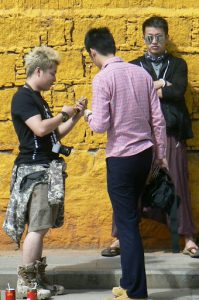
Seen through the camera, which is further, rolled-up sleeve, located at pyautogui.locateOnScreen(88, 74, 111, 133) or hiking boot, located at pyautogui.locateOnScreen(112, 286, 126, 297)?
hiking boot, located at pyautogui.locateOnScreen(112, 286, 126, 297)

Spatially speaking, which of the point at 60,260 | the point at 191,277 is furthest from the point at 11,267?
the point at 191,277

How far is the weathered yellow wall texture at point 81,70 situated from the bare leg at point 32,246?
4.21 feet

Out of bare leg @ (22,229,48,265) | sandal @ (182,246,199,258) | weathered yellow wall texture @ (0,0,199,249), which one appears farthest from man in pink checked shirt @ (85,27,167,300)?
weathered yellow wall texture @ (0,0,199,249)

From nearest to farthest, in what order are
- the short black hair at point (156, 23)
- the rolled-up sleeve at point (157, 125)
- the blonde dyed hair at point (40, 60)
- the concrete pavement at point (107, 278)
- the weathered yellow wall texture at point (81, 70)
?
1. the rolled-up sleeve at point (157, 125)
2. the blonde dyed hair at point (40, 60)
3. the concrete pavement at point (107, 278)
4. the short black hair at point (156, 23)
5. the weathered yellow wall texture at point (81, 70)

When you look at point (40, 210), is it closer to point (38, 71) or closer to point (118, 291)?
point (118, 291)

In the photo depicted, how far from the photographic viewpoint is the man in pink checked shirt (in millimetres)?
6176

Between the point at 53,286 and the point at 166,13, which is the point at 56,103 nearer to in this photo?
the point at 166,13

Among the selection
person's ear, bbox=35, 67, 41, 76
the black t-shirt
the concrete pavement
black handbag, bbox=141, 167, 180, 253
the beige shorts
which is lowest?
the concrete pavement

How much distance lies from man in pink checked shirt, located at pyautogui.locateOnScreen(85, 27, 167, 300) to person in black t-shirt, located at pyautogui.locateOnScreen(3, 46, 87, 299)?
0.41 metres

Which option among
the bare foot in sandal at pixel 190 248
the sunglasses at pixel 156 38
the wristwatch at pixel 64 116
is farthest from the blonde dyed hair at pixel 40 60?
the bare foot in sandal at pixel 190 248

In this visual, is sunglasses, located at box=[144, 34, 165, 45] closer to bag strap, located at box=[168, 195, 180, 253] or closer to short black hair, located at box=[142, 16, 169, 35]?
short black hair, located at box=[142, 16, 169, 35]

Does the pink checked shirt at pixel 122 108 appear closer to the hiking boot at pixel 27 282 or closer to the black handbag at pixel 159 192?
the black handbag at pixel 159 192

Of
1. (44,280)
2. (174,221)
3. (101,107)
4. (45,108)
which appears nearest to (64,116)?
(45,108)

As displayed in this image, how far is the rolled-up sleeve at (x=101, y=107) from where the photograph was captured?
20.1 feet
